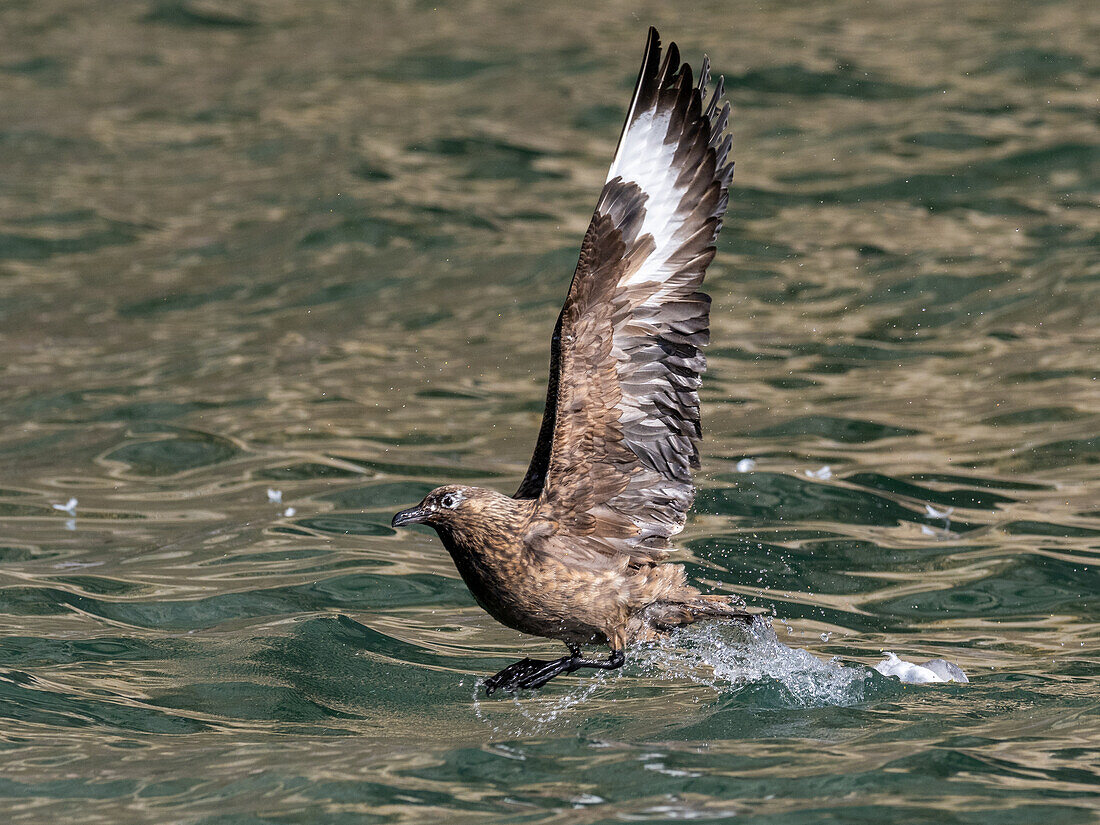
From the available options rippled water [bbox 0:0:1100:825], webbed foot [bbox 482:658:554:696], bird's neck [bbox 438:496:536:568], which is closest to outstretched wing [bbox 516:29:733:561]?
bird's neck [bbox 438:496:536:568]

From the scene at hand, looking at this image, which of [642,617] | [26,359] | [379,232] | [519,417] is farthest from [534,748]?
[379,232]

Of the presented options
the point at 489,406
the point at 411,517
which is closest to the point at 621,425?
the point at 411,517

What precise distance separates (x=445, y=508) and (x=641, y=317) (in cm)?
113

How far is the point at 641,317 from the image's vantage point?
648 cm

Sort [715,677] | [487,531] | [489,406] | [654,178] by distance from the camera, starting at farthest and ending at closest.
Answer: [489,406], [715,677], [654,178], [487,531]

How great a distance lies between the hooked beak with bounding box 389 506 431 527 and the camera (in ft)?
20.9

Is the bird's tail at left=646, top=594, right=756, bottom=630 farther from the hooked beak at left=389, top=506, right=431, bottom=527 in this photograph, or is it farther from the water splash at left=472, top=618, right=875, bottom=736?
the hooked beak at left=389, top=506, right=431, bottom=527

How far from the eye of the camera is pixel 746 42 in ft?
56.7

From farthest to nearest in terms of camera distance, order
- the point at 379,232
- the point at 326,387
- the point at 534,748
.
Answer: the point at 379,232 → the point at 326,387 → the point at 534,748

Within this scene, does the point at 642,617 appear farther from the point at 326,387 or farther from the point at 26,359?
the point at 26,359

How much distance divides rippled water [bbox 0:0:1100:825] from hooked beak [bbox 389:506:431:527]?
87cm

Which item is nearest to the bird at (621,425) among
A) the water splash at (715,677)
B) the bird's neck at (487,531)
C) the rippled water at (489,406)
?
the bird's neck at (487,531)

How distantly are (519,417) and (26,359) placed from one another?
13.9ft

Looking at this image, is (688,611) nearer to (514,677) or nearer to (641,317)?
(514,677)
